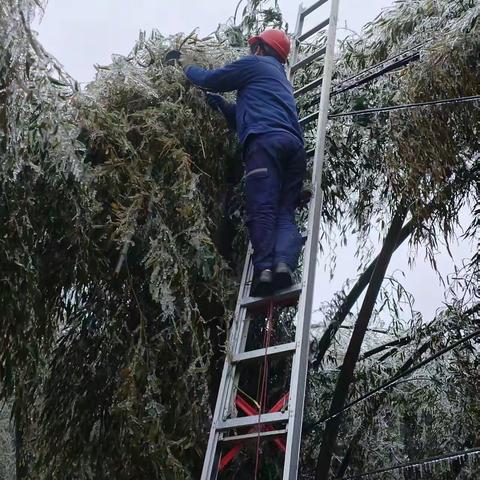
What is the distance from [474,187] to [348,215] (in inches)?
31.7

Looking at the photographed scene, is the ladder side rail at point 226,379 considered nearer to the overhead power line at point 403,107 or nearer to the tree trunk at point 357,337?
the overhead power line at point 403,107

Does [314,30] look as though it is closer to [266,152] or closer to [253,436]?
[266,152]

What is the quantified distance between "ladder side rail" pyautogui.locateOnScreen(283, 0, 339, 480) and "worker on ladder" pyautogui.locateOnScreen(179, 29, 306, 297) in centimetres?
8

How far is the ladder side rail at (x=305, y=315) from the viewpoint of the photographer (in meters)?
3.26

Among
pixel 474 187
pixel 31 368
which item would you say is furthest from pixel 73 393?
pixel 474 187

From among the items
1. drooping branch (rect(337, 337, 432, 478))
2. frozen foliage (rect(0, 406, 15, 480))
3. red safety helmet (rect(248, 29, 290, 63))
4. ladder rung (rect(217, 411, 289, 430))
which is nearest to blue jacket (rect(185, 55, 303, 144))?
red safety helmet (rect(248, 29, 290, 63))

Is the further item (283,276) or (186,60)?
(186,60)

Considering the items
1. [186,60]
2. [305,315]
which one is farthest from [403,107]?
[305,315]

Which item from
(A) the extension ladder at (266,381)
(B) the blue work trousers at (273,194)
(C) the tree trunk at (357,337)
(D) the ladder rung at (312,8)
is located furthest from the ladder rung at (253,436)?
(D) the ladder rung at (312,8)

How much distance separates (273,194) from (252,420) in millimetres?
1029

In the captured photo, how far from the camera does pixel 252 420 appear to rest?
3.50 m

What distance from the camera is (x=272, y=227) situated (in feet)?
12.7

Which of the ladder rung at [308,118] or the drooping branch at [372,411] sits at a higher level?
the ladder rung at [308,118]

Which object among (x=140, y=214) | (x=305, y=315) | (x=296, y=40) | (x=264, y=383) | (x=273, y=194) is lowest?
(x=264, y=383)
